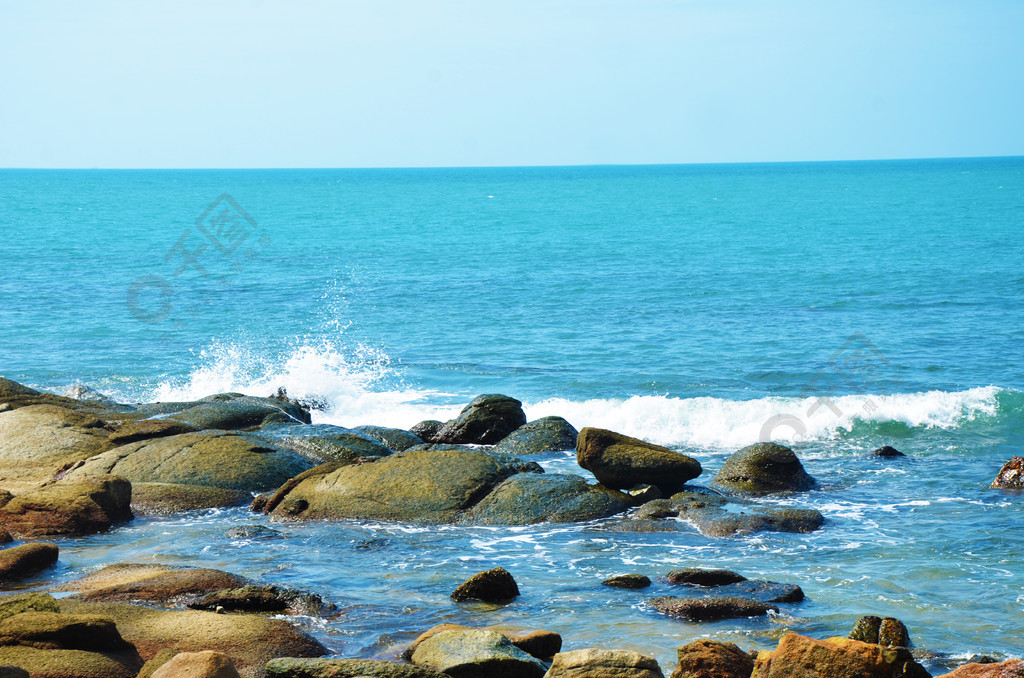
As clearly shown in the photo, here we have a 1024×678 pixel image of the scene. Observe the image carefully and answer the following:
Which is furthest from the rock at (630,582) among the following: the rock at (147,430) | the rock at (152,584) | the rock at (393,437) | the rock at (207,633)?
the rock at (147,430)

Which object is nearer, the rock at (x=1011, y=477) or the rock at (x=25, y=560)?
the rock at (x=25, y=560)

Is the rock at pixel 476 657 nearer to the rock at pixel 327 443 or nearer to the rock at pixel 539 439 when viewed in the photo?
the rock at pixel 327 443

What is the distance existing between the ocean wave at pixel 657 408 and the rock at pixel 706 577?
367 inches

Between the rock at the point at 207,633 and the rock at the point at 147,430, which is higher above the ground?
the rock at the point at 147,430

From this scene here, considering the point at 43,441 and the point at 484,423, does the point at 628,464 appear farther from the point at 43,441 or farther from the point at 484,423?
the point at 43,441

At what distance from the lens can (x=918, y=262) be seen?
50062 millimetres

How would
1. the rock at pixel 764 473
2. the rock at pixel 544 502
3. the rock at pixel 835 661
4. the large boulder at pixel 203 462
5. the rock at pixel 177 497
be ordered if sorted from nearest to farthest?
the rock at pixel 835 661 < the rock at pixel 544 502 < the rock at pixel 177 497 < the large boulder at pixel 203 462 < the rock at pixel 764 473

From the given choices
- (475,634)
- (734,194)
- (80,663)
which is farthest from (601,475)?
(734,194)

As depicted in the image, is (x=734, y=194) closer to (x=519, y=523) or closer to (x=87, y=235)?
(x=87, y=235)

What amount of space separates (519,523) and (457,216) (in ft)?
279

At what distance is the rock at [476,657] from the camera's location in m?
8.80

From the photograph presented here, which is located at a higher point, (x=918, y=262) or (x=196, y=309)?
(x=918, y=262)

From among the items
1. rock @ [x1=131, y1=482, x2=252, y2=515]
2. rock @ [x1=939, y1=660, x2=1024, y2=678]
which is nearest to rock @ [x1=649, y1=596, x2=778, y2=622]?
rock @ [x1=939, y1=660, x2=1024, y2=678]

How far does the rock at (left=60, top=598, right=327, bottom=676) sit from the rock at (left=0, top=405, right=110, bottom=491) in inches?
267
